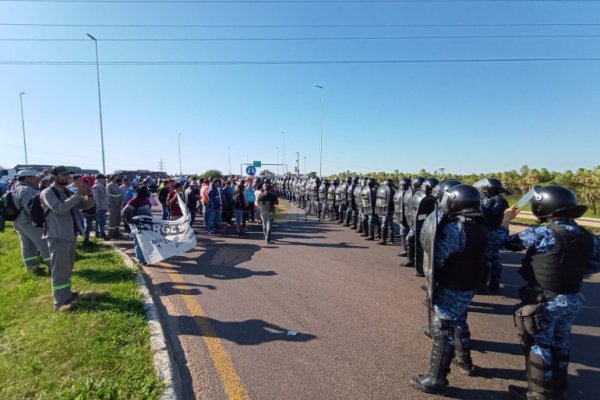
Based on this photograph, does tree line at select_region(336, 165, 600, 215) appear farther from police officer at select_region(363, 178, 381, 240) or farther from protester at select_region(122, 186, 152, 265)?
protester at select_region(122, 186, 152, 265)

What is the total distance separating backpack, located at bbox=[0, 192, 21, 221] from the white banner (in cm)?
213

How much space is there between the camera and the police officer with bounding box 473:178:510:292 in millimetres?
5805

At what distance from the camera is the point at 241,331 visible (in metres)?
4.40

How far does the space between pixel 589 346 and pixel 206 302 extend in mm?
5219

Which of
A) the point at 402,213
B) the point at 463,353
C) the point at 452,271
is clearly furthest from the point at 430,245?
the point at 402,213

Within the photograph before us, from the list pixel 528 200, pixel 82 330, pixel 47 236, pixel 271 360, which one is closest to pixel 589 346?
pixel 528 200

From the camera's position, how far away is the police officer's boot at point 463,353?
3.53 meters

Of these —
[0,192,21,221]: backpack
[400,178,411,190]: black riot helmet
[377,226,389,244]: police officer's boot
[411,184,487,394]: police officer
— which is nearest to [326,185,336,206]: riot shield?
[377,226,389,244]: police officer's boot

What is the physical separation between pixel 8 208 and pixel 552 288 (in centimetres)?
872

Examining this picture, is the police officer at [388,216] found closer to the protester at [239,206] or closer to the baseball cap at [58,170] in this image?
the protester at [239,206]

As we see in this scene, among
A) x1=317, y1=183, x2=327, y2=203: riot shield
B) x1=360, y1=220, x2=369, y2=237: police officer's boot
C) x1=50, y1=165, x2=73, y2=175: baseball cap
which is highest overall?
x1=50, y1=165, x2=73, y2=175: baseball cap

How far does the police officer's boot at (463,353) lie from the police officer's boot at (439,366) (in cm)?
50

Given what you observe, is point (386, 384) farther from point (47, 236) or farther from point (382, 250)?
point (382, 250)

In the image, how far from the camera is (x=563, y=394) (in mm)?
3178
